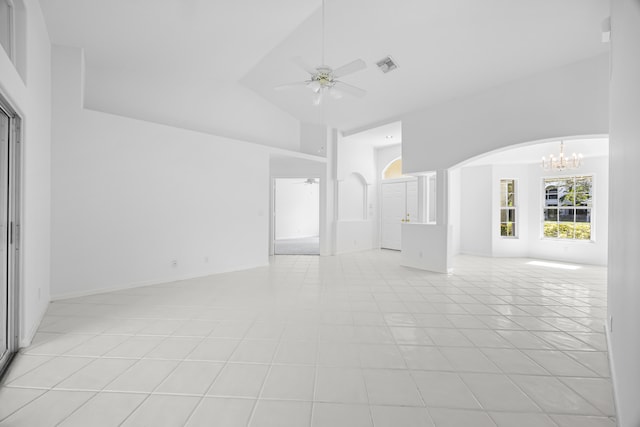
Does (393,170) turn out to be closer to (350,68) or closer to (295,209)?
(295,209)

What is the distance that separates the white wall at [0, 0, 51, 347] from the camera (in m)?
2.53

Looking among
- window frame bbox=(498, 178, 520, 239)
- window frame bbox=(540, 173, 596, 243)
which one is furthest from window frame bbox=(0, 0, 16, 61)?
window frame bbox=(540, 173, 596, 243)

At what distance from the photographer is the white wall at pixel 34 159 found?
8.29ft

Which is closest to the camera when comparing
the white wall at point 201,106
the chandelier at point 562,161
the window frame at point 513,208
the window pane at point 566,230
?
the white wall at point 201,106

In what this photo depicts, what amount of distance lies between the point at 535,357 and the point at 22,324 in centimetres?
432

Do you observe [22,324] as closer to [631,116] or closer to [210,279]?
[210,279]

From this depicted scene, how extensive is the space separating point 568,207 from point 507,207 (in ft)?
4.08

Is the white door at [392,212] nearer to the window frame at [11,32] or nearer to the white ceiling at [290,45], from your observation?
the white ceiling at [290,45]

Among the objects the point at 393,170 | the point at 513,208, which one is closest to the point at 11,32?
the point at 393,170

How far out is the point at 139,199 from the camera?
4.55 m

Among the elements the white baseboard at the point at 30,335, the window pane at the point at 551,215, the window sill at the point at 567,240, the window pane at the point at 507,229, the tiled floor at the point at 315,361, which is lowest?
the tiled floor at the point at 315,361

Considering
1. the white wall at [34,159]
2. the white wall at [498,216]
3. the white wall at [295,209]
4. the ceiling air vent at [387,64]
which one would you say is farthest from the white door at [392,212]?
the white wall at [34,159]

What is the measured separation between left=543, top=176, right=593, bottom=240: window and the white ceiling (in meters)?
4.09

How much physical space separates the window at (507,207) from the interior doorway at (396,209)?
7.13ft
